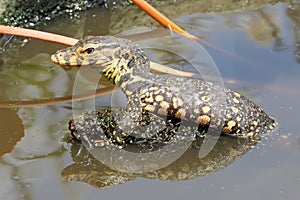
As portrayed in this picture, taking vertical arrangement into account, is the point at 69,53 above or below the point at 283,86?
above

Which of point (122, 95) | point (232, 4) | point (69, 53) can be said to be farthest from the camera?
point (232, 4)

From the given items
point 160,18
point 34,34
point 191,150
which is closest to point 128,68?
point 191,150

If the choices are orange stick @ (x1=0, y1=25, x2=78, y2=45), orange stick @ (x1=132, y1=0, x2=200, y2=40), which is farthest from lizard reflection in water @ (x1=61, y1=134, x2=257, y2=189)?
orange stick @ (x1=132, y1=0, x2=200, y2=40)

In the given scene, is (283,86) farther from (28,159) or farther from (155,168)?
(28,159)

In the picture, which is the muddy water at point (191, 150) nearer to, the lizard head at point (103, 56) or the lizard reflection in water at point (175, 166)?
the lizard reflection in water at point (175, 166)

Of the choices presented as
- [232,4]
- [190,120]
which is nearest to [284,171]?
[190,120]

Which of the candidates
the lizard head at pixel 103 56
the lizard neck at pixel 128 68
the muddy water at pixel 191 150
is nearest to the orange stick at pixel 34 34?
the muddy water at pixel 191 150

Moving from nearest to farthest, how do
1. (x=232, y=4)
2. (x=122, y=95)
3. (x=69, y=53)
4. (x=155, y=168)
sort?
(x=155, y=168) → (x=69, y=53) → (x=122, y=95) → (x=232, y=4)

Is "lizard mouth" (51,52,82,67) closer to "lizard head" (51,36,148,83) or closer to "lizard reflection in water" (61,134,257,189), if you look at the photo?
"lizard head" (51,36,148,83)
